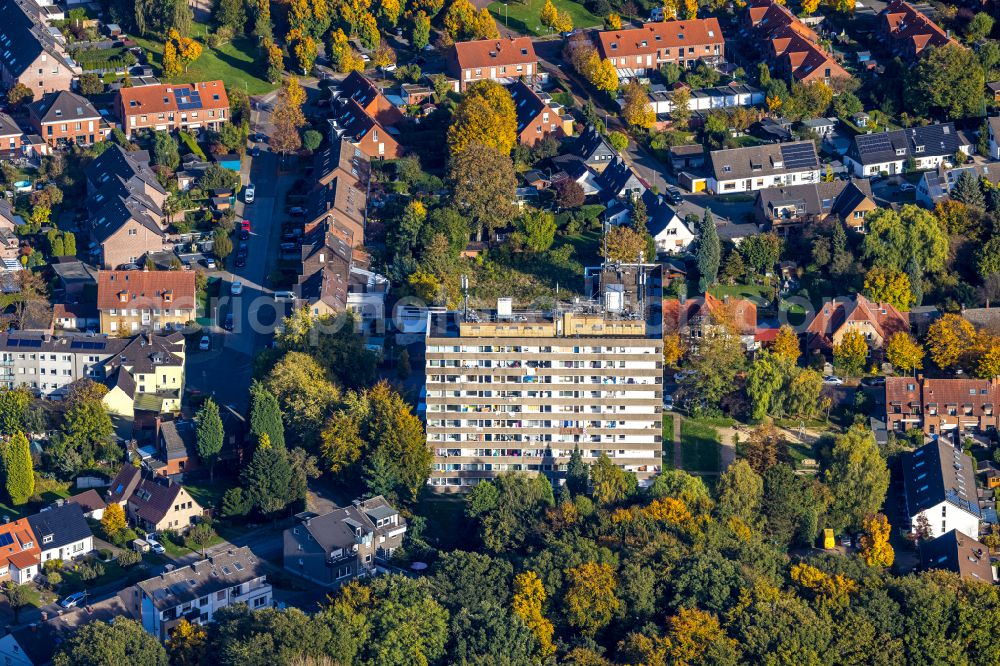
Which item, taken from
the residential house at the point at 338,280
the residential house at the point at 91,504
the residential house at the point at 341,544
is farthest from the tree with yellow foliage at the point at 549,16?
the residential house at the point at 91,504

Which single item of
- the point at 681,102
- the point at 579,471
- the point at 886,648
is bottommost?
the point at 886,648

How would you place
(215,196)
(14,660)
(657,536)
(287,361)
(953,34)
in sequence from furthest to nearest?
(953,34)
(215,196)
(287,361)
(657,536)
(14,660)

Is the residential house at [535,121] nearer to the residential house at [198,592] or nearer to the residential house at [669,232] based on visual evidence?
the residential house at [669,232]

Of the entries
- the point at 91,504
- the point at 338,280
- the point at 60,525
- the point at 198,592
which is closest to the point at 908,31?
the point at 338,280

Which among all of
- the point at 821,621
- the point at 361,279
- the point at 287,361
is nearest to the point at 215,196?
the point at 361,279

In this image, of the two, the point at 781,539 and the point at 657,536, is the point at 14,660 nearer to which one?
the point at 657,536

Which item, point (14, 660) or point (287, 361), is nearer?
point (14, 660)

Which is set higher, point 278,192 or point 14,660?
point 278,192

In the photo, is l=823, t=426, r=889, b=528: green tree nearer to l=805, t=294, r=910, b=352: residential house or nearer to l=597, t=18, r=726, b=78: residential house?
l=805, t=294, r=910, b=352: residential house
